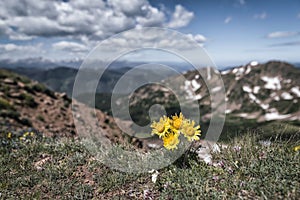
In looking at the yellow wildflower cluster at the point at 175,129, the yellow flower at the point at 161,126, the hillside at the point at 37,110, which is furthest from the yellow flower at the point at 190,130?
the hillside at the point at 37,110

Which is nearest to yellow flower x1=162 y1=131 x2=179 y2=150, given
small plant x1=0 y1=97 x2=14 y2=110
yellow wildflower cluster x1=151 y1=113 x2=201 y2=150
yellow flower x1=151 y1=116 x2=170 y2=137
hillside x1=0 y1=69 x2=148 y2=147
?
yellow wildflower cluster x1=151 y1=113 x2=201 y2=150

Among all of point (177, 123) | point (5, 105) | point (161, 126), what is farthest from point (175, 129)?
point (5, 105)

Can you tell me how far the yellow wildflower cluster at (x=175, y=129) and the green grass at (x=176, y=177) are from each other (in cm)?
61

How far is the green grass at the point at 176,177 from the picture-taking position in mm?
4828

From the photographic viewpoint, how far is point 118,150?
7.16m

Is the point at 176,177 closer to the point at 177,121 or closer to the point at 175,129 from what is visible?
the point at 175,129

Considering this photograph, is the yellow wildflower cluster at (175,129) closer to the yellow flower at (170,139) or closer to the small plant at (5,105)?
the yellow flower at (170,139)

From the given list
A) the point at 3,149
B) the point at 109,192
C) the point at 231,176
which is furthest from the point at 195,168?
the point at 3,149

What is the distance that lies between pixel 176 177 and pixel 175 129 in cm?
94

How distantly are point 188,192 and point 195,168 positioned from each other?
2.89ft

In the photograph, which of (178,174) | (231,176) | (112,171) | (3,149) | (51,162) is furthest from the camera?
(3,149)

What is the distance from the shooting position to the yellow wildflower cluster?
571cm

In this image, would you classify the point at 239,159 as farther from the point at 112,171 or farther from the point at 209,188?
the point at 112,171

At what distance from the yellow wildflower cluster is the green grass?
0.61 m
